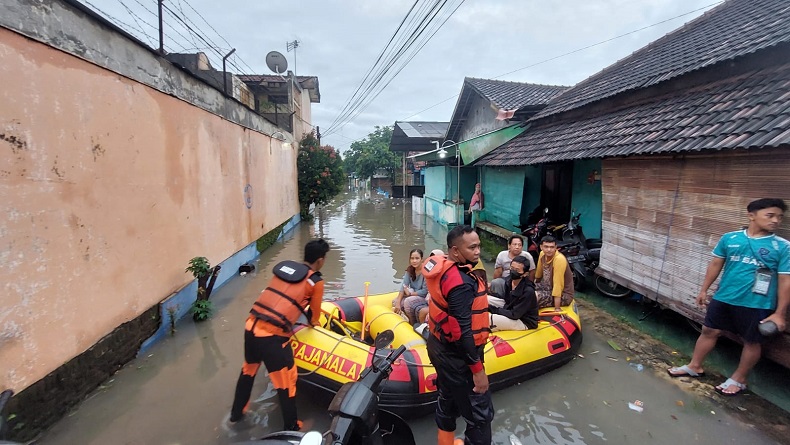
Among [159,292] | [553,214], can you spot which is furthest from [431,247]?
[159,292]

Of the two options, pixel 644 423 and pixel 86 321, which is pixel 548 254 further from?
pixel 86 321

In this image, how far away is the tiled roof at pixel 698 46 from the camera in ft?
16.9

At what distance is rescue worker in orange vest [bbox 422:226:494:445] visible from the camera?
7.73 ft

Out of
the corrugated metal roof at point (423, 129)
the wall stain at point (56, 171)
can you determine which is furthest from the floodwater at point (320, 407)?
the corrugated metal roof at point (423, 129)

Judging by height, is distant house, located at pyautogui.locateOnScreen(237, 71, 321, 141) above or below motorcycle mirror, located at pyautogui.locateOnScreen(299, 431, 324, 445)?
above

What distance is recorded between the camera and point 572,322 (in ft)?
14.6

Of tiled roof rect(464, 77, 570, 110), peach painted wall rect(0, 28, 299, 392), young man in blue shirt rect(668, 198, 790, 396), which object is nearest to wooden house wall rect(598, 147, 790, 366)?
young man in blue shirt rect(668, 198, 790, 396)

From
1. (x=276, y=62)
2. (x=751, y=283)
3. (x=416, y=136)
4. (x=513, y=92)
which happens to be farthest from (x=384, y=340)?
(x=416, y=136)

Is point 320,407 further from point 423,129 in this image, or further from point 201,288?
point 423,129

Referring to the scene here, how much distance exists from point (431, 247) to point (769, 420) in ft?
27.8

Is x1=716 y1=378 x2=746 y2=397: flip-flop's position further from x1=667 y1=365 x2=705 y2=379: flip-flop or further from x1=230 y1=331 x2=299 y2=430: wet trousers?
x1=230 y1=331 x2=299 y2=430: wet trousers

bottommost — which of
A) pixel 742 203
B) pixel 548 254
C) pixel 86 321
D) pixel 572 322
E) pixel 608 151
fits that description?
pixel 572 322

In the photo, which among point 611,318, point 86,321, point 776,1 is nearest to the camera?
point 86,321

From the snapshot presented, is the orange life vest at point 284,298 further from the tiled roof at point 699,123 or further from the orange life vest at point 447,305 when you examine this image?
the tiled roof at point 699,123
